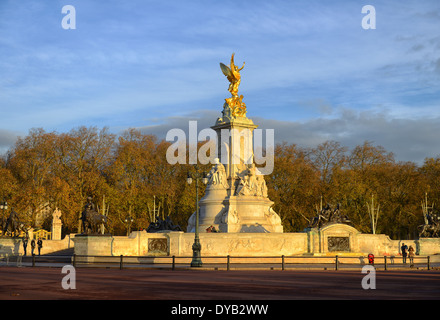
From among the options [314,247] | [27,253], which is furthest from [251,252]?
[27,253]

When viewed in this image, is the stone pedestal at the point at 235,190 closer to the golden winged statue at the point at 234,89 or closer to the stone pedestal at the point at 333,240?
the golden winged statue at the point at 234,89

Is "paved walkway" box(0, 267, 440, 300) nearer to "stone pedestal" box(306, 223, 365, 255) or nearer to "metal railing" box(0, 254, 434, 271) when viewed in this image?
"metal railing" box(0, 254, 434, 271)

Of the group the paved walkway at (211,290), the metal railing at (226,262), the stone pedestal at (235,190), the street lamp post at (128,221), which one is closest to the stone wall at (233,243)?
the metal railing at (226,262)

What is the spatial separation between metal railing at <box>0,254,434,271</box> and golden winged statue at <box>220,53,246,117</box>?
1534cm

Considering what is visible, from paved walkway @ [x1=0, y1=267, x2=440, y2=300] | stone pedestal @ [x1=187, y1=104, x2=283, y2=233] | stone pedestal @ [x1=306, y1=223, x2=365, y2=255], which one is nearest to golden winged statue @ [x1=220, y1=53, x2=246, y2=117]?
stone pedestal @ [x1=187, y1=104, x2=283, y2=233]

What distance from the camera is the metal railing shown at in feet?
105

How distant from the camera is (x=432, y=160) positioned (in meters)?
75.8

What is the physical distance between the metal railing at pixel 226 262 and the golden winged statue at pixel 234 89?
15.3 m

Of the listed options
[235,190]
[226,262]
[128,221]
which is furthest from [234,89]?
[128,221]

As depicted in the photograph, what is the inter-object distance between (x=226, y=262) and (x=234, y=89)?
19547mm

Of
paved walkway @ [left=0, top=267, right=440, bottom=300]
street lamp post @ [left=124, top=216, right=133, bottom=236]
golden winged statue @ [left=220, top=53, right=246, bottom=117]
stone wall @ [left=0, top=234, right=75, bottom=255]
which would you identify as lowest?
paved walkway @ [left=0, top=267, right=440, bottom=300]

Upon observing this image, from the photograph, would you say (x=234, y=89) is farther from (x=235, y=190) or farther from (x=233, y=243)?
(x=233, y=243)

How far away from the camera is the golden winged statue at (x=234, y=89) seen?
168 feet

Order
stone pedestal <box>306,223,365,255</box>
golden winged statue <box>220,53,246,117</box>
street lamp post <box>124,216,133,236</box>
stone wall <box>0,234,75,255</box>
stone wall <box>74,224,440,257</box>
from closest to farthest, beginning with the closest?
stone wall <box>74,224,440,257</box>, stone pedestal <box>306,223,365,255</box>, stone wall <box>0,234,75,255</box>, golden winged statue <box>220,53,246,117</box>, street lamp post <box>124,216,133,236</box>
